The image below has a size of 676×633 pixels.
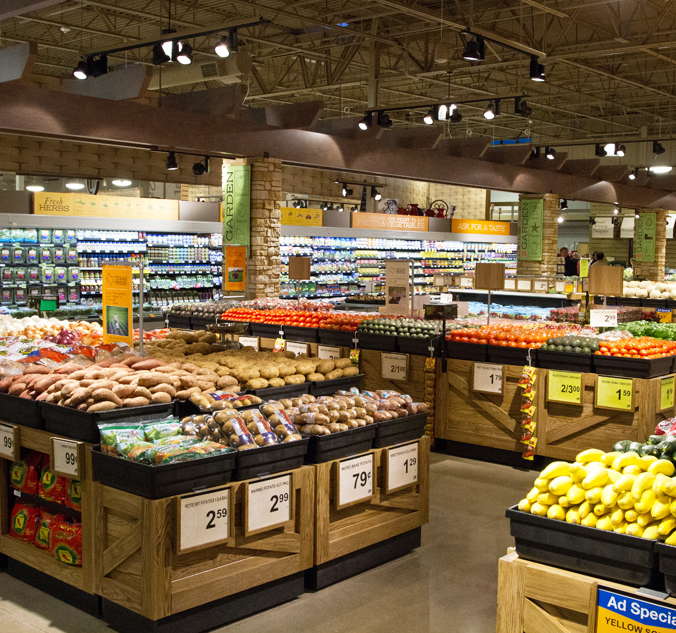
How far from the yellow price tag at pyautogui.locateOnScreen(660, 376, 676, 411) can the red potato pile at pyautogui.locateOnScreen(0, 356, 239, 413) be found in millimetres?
3322

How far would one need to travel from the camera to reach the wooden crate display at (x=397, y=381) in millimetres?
6781

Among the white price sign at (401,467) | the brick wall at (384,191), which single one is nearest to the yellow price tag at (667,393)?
the white price sign at (401,467)

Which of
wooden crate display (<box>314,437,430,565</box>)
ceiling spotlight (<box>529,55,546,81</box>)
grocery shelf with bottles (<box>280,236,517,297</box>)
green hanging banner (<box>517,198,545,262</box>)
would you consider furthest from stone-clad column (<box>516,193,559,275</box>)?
wooden crate display (<box>314,437,430,565</box>)

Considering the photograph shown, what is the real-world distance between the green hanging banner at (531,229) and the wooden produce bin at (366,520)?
13707 millimetres

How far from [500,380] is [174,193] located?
16346 mm

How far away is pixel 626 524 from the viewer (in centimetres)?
248

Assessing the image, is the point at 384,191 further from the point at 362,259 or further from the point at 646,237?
the point at 646,237

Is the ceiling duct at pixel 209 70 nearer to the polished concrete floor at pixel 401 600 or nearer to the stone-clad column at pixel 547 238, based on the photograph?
the stone-clad column at pixel 547 238

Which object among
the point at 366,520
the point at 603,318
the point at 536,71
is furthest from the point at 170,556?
the point at 536,71

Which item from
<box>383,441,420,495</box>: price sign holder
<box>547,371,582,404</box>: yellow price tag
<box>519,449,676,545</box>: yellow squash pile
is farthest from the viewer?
<box>547,371,582,404</box>: yellow price tag

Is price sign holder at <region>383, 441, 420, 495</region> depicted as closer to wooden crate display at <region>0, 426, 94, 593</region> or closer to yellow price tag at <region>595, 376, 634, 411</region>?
wooden crate display at <region>0, 426, 94, 593</region>

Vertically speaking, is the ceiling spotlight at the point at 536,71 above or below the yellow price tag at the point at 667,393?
above

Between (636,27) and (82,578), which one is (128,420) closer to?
(82,578)

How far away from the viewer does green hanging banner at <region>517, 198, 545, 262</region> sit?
17203 millimetres
